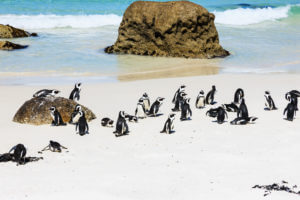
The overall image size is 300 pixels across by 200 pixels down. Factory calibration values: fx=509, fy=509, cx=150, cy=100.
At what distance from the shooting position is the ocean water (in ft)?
52.6

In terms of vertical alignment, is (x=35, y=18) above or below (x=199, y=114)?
above

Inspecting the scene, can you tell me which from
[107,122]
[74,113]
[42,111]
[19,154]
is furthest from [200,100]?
[19,154]

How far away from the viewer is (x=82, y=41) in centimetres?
2355

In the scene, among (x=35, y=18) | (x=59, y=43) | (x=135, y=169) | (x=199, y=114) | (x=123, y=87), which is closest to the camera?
(x=135, y=169)

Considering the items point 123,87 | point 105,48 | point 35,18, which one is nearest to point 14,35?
point 105,48

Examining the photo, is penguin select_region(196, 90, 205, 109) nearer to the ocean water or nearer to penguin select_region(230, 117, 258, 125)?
penguin select_region(230, 117, 258, 125)

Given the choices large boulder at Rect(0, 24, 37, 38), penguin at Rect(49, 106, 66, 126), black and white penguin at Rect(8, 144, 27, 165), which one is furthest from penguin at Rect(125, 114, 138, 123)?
large boulder at Rect(0, 24, 37, 38)

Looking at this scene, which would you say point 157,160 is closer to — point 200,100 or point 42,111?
point 42,111

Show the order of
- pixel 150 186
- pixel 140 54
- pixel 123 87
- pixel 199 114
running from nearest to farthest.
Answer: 1. pixel 150 186
2. pixel 199 114
3. pixel 123 87
4. pixel 140 54

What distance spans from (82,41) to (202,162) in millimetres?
17204

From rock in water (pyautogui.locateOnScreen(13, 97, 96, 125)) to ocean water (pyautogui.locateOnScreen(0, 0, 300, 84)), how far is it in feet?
14.8

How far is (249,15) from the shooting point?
40156 mm

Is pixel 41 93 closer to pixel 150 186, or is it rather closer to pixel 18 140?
pixel 18 140

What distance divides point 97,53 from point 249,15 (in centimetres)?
2296
